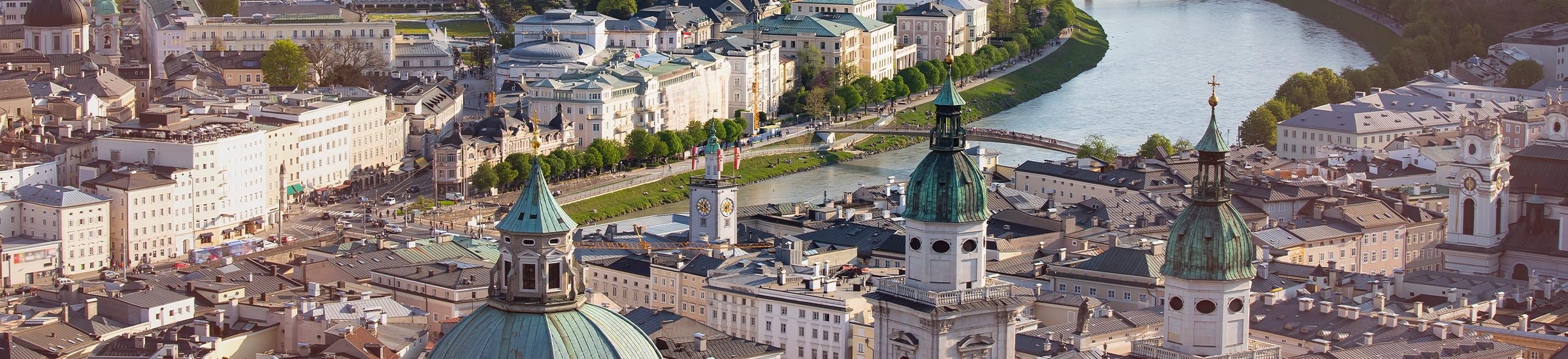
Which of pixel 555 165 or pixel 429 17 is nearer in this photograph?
pixel 555 165

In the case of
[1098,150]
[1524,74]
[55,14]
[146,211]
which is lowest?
[146,211]

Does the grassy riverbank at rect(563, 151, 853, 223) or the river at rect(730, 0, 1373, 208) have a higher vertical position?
the river at rect(730, 0, 1373, 208)

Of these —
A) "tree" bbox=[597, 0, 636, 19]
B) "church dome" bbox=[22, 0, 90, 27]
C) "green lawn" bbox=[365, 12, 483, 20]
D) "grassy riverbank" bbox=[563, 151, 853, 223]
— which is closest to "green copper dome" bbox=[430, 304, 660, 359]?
"grassy riverbank" bbox=[563, 151, 853, 223]

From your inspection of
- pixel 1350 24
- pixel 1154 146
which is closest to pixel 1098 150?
pixel 1154 146

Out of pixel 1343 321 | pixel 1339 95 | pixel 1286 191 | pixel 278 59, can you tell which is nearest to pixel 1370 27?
pixel 1339 95

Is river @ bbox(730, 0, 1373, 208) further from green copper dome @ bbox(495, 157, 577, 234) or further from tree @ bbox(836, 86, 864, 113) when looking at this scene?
green copper dome @ bbox(495, 157, 577, 234)

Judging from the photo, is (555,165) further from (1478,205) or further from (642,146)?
(1478,205)

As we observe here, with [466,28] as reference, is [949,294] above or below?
below

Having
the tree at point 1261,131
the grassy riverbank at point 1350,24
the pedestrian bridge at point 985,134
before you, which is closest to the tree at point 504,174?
the pedestrian bridge at point 985,134
